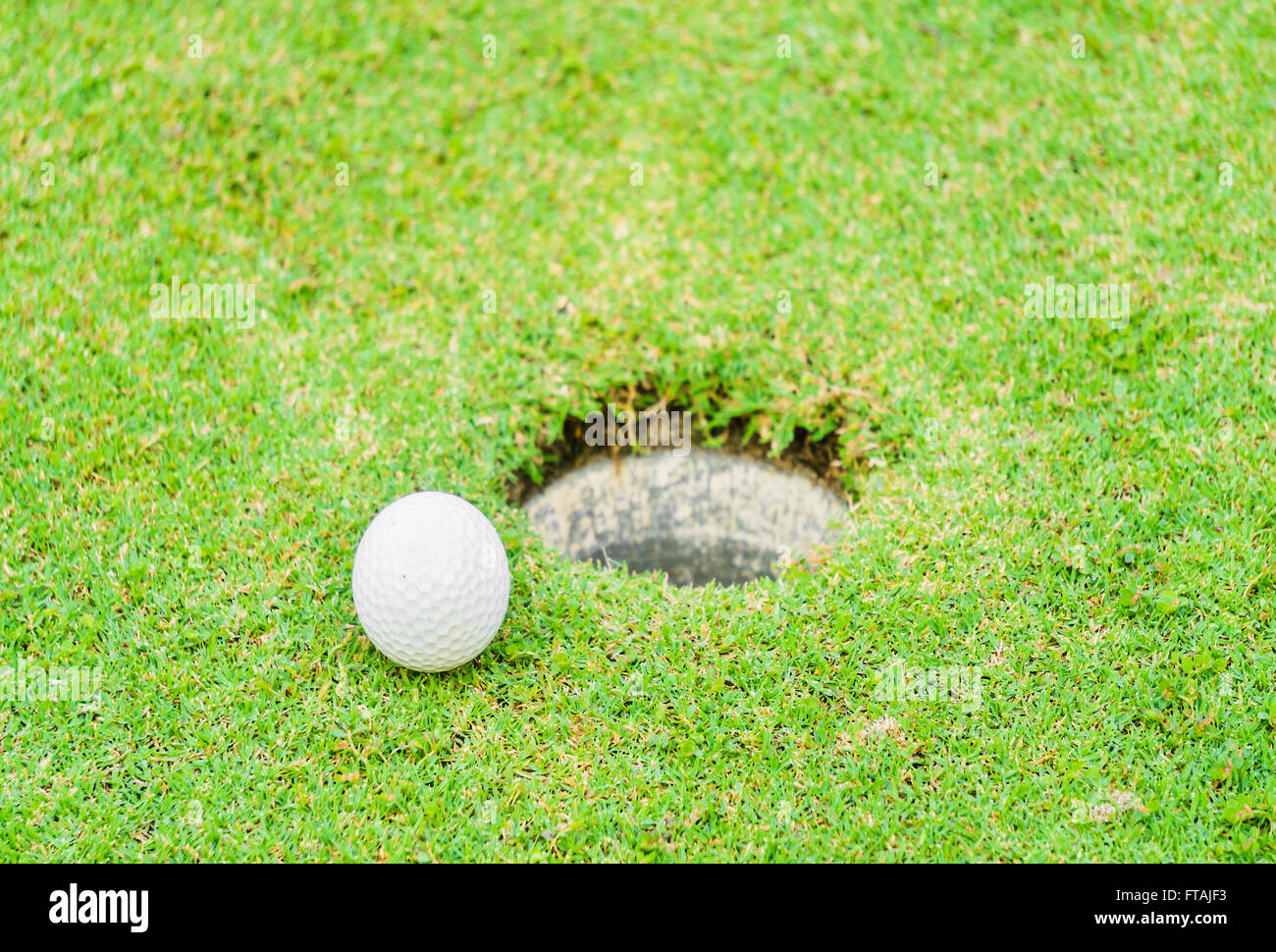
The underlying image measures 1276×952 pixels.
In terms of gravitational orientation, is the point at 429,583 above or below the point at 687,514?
above

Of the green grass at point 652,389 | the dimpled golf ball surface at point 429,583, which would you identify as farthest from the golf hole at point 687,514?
the dimpled golf ball surface at point 429,583

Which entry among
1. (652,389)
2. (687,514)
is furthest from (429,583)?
(652,389)

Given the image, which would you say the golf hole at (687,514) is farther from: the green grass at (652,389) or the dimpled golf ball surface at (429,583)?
the dimpled golf ball surface at (429,583)

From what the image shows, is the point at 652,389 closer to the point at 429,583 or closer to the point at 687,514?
the point at 687,514

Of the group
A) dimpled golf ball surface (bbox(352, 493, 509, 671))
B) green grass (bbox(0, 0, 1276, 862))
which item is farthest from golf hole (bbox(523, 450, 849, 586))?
dimpled golf ball surface (bbox(352, 493, 509, 671))

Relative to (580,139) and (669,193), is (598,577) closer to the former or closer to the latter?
(669,193)

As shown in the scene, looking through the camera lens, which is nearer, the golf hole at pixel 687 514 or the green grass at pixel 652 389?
the green grass at pixel 652 389
